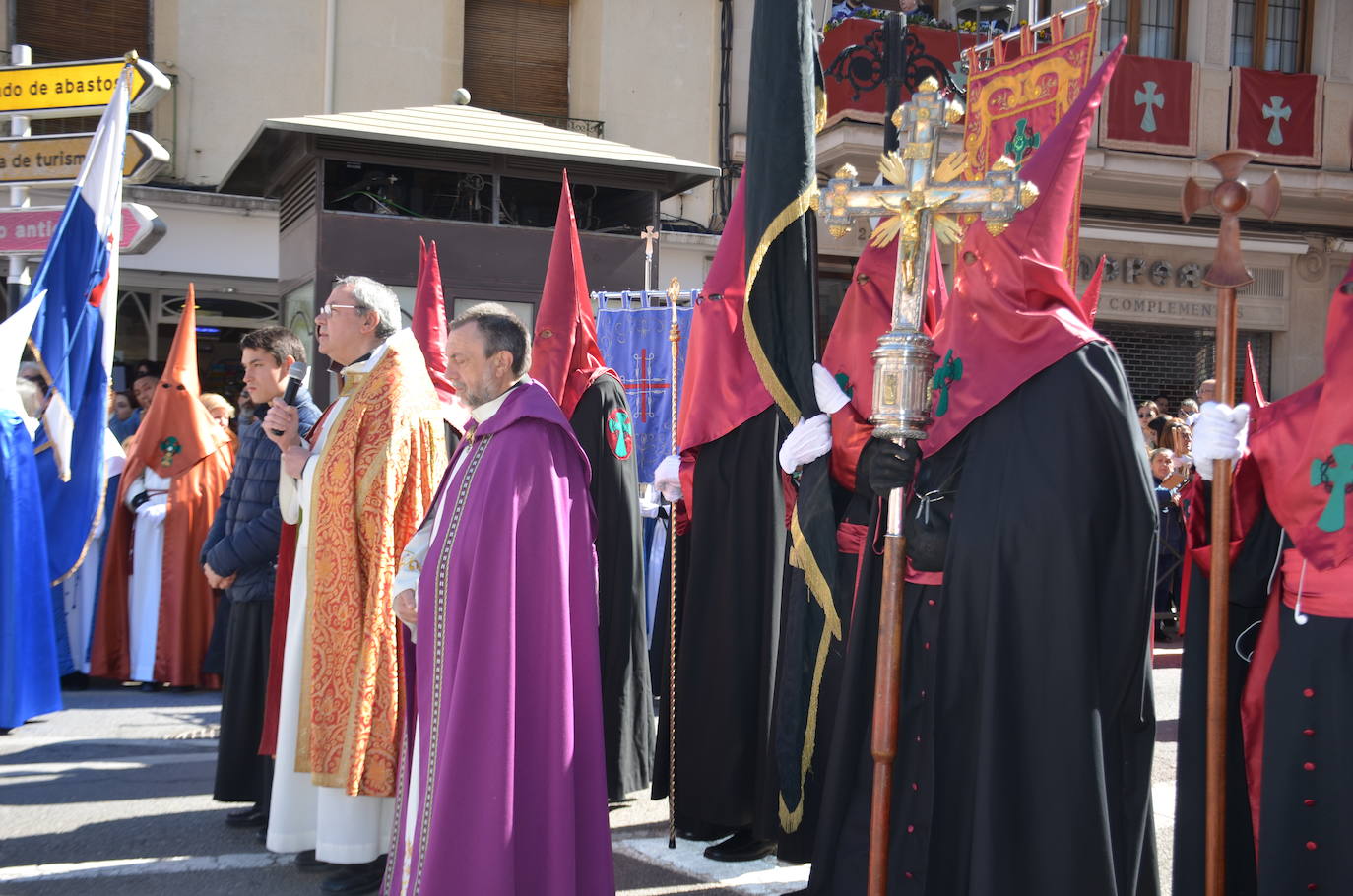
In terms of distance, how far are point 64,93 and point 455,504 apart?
248 inches

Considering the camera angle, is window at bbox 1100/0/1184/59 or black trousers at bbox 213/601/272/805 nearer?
black trousers at bbox 213/601/272/805

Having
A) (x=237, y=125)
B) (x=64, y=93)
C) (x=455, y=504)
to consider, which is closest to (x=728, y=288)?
(x=455, y=504)

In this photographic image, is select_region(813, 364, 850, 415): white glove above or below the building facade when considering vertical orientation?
below

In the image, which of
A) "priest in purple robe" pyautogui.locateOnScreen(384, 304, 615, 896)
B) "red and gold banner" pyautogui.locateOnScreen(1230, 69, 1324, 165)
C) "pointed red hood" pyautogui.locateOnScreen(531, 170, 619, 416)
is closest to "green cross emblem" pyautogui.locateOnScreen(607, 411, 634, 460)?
"pointed red hood" pyautogui.locateOnScreen(531, 170, 619, 416)

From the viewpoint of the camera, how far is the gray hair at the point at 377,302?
4.61 m

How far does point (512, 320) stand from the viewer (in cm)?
381

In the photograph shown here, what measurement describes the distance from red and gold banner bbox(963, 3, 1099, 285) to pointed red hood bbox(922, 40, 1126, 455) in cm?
164

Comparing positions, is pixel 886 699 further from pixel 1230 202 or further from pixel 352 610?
pixel 352 610

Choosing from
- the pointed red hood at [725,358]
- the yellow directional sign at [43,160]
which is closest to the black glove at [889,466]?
the pointed red hood at [725,358]

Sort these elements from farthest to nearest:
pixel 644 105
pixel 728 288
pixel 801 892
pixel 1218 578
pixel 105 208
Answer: pixel 644 105 → pixel 105 208 → pixel 728 288 → pixel 801 892 → pixel 1218 578

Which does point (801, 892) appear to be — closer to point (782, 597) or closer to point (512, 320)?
point (782, 597)

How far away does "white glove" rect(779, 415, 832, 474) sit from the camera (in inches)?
164

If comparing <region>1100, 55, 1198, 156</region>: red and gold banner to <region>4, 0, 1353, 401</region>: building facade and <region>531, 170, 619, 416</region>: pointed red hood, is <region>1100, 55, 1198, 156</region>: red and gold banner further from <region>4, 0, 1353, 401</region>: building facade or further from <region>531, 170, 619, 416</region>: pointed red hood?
<region>531, 170, 619, 416</region>: pointed red hood

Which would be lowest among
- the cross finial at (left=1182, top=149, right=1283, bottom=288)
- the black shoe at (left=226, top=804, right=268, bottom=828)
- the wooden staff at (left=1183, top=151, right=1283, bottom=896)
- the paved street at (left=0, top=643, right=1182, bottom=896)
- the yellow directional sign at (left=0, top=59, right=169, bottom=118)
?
the paved street at (left=0, top=643, right=1182, bottom=896)
